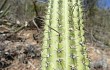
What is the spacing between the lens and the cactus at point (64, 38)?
175 centimetres

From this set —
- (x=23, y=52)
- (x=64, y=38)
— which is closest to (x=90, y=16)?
(x=23, y=52)

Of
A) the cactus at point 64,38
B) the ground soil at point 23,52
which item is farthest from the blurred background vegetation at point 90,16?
the cactus at point 64,38

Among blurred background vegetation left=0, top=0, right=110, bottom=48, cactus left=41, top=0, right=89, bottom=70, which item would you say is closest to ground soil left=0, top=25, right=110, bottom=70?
blurred background vegetation left=0, top=0, right=110, bottom=48

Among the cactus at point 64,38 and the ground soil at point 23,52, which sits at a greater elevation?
the cactus at point 64,38

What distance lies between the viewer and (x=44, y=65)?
1.80 metres

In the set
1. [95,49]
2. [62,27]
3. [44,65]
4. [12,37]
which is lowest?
[95,49]

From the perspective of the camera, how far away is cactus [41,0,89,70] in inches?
68.9

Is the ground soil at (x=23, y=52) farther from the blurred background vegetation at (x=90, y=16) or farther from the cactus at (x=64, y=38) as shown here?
the cactus at (x=64, y=38)

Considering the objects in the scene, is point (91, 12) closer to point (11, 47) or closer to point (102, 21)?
point (102, 21)

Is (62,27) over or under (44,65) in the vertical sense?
over

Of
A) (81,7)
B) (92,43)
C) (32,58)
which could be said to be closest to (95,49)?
(92,43)

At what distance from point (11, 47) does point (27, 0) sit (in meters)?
3.78

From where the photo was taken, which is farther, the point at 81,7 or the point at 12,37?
the point at 12,37

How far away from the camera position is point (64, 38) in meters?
1.79
